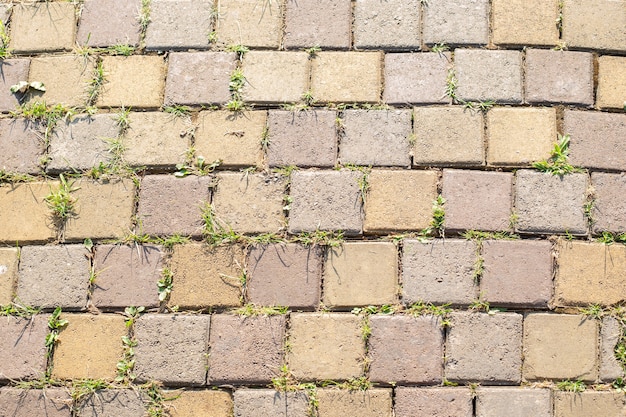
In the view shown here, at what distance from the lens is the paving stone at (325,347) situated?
245cm

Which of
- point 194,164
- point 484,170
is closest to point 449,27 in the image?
point 484,170

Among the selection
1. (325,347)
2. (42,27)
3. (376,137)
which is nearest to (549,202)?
(376,137)

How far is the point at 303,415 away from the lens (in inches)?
95.2

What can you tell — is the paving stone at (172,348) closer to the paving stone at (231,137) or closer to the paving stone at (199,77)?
the paving stone at (231,137)

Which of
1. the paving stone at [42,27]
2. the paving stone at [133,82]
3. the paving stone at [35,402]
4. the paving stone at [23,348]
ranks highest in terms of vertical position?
the paving stone at [42,27]

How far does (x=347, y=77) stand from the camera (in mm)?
2742

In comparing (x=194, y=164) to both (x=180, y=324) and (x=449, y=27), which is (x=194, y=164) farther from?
(x=449, y=27)

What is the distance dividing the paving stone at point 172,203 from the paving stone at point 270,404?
740mm

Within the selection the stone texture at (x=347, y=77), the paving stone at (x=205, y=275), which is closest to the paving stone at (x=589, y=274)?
the stone texture at (x=347, y=77)

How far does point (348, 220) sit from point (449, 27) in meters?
1.08

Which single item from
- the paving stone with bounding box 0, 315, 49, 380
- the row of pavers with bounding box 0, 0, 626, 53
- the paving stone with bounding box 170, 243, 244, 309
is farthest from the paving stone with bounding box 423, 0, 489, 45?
the paving stone with bounding box 0, 315, 49, 380

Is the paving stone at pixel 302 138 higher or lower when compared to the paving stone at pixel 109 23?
lower

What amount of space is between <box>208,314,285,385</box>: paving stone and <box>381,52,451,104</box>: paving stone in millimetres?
1165

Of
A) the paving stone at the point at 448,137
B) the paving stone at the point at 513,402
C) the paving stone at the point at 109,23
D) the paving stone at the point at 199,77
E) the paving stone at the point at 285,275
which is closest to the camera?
the paving stone at the point at 513,402
